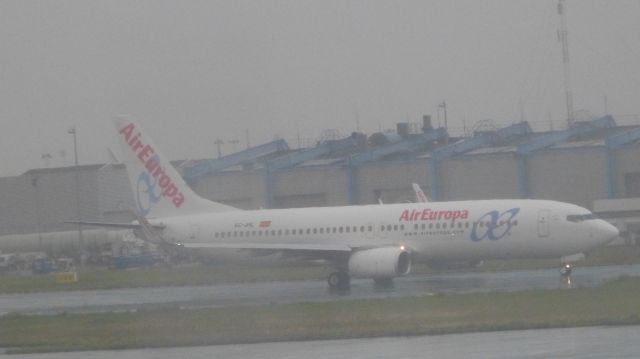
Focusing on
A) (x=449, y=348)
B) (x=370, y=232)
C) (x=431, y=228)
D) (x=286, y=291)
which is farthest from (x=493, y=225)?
(x=449, y=348)

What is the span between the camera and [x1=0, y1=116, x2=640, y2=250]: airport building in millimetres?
80500

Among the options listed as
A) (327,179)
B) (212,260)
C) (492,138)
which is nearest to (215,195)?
(327,179)

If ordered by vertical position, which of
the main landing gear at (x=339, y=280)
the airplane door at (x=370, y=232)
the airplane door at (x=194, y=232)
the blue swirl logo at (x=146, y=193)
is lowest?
the main landing gear at (x=339, y=280)

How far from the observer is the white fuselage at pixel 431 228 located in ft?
155

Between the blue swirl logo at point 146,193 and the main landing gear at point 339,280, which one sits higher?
the blue swirl logo at point 146,193

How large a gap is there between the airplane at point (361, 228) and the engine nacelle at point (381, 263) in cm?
4

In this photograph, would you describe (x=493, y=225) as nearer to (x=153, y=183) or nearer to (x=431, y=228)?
(x=431, y=228)

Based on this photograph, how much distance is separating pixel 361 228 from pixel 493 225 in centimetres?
589

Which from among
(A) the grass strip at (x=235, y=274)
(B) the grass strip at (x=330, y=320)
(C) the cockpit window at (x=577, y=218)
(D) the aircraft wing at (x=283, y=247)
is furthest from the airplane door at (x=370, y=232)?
(B) the grass strip at (x=330, y=320)

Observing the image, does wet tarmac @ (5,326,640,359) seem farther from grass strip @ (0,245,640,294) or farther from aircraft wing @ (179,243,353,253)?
grass strip @ (0,245,640,294)

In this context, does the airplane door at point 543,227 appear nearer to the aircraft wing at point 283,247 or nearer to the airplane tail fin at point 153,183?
the aircraft wing at point 283,247

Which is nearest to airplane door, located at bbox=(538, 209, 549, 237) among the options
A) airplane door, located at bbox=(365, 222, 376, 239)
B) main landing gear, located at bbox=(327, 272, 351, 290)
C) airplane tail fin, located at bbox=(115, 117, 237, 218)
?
airplane door, located at bbox=(365, 222, 376, 239)

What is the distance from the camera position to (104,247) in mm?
110125

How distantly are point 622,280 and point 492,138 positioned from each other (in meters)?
51.8
